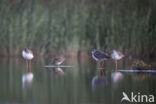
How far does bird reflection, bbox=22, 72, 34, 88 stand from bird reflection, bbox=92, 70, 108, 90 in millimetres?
1334

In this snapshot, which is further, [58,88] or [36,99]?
[58,88]

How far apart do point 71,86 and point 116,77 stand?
1868mm

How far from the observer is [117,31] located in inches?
738

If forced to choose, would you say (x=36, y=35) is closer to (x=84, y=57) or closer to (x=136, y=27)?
(x=84, y=57)

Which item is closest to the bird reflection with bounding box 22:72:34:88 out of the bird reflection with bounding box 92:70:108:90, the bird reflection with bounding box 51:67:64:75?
the bird reflection with bounding box 51:67:64:75

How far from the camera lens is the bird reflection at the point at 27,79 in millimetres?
10812

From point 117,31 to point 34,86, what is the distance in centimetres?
856

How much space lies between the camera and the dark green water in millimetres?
8719

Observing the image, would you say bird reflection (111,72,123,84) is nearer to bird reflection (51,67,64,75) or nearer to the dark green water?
the dark green water

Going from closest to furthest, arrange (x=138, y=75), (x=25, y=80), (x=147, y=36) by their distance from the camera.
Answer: (x=25, y=80), (x=138, y=75), (x=147, y=36)

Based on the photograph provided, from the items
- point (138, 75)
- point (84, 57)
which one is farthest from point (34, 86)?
point (84, 57)

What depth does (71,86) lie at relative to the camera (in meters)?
10.6

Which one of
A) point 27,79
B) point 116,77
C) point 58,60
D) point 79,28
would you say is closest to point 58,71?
point 58,60

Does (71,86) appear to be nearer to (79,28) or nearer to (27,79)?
(27,79)
